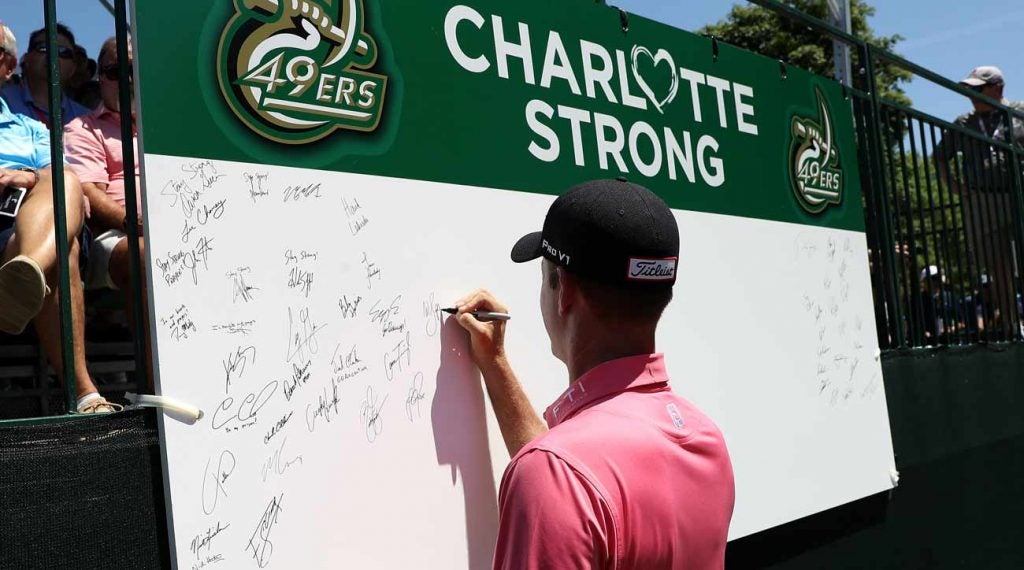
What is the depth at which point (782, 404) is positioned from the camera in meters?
3.96

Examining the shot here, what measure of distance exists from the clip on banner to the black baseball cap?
0.88m

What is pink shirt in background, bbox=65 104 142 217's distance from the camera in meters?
3.27

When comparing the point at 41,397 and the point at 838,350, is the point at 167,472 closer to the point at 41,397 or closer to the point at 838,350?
the point at 41,397

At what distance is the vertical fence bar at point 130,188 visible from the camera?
222cm

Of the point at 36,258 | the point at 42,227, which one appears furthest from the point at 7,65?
the point at 36,258

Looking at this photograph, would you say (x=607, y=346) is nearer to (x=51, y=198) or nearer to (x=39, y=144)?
(x=51, y=198)
